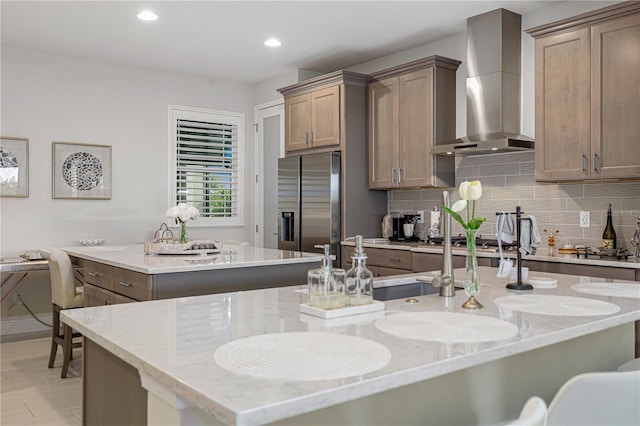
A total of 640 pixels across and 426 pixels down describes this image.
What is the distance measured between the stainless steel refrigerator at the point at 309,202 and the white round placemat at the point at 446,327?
356 centimetres

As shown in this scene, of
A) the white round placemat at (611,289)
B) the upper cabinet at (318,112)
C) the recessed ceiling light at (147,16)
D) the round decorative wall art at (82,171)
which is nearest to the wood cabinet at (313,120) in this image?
the upper cabinet at (318,112)

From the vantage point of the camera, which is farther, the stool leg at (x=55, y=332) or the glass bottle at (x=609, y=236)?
the stool leg at (x=55, y=332)

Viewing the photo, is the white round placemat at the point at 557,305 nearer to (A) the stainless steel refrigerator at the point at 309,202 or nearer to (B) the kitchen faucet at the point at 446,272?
(B) the kitchen faucet at the point at 446,272

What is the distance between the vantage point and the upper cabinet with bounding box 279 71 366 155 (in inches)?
207

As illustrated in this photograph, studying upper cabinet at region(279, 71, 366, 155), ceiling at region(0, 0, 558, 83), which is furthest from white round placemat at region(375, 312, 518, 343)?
upper cabinet at region(279, 71, 366, 155)

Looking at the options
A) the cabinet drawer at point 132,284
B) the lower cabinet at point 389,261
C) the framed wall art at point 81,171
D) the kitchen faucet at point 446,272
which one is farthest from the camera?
the framed wall art at point 81,171

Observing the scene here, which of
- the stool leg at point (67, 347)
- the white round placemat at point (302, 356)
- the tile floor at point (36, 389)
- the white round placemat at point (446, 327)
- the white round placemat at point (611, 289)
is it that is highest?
the white round placemat at point (611, 289)

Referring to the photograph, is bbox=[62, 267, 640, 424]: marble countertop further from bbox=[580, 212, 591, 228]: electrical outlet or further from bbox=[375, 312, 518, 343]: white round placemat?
bbox=[580, 212, 591, 228]: electrical outlet

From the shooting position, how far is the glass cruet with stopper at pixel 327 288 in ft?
5.27

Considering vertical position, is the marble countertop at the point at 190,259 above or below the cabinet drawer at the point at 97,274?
above

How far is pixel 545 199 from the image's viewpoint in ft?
13.9

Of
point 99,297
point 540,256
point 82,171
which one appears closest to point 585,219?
point 540,256

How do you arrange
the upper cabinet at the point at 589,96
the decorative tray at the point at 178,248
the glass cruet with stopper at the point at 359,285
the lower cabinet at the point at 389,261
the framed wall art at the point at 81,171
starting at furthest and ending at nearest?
the framed wall art at the point at 81,171
the lower cabinet at the point at 389,261
the decorative tray at the point at 178,248
the upper cabinet at the point at 589,96
the glass cruet with stopper at the point at 359,285

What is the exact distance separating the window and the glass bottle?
415 centimetres
